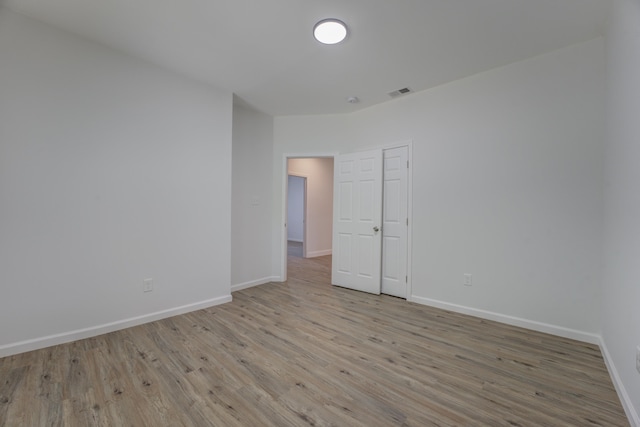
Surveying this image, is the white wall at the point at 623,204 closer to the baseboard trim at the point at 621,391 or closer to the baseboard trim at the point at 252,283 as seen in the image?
the baseboard trim at the point at 621,391

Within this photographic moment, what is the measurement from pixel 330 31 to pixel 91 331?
3.30 m

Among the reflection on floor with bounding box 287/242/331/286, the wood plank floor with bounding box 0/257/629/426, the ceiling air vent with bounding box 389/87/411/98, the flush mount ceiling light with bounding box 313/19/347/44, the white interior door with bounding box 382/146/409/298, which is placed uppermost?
the ceiling air vent with bounding box 389/87/411/98

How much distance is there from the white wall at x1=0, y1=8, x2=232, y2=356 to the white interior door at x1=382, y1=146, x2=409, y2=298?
220 cm

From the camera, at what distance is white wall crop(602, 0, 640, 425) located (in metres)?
1.50

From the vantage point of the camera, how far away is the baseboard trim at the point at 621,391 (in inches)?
56.9

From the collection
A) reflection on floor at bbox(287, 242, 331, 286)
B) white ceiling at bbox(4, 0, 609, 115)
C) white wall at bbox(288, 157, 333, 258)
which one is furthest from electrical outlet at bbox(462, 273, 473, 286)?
white wall at bbox(288, 157, 333, 258)

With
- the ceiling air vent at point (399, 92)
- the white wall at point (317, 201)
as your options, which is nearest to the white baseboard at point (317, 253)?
the white wall at point (317, 201)

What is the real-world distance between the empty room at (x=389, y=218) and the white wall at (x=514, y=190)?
0.02 meters

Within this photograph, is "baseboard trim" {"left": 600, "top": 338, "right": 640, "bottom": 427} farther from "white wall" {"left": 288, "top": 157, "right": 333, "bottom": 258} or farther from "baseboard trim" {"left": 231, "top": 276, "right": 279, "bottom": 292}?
"white wall" {"left": 288, "top": 157, "right": 333, "bottom": 258}

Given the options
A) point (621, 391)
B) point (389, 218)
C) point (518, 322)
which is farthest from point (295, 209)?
point (621, 391)

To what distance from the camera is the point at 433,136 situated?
3340 mm

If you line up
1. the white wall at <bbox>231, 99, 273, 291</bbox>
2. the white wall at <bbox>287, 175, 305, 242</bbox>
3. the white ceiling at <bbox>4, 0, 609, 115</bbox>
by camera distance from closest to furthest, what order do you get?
the white ceiling at <bbox>4, 0, 609, 115</bbox>
the white wall at <bbox>231, 99, 273, 291</bbox>
the white wall at <bbox>287, 175, 305, 242</bbox>

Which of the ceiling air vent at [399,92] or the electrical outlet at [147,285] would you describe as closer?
the electrical outlet at [147,285]

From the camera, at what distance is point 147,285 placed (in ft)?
9.15
